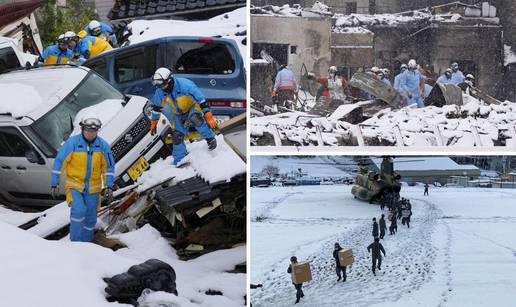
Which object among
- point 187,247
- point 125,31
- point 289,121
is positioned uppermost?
point 125,31

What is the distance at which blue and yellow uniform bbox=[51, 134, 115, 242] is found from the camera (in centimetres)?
289

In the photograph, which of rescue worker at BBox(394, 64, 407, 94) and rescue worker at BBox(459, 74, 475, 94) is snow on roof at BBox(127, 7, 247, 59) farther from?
rescue worker at BBox(459, 74, 475, 94)

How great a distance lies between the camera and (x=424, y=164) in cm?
303

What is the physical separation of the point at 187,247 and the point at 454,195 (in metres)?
1.19

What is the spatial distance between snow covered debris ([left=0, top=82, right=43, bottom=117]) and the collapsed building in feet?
3.01

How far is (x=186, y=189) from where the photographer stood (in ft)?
9.71

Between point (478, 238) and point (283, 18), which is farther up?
point (283, 18)

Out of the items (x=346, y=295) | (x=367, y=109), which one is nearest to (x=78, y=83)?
(x=367, y=109)

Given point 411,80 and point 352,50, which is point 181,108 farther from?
point 411,80

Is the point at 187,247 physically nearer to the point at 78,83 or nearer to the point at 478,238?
the point at 78,83

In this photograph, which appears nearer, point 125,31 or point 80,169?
point 80,169

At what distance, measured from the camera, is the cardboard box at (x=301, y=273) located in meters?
2.94

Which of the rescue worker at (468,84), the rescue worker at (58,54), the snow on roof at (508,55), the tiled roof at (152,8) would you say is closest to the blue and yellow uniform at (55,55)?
the rescue worker at (58,54)

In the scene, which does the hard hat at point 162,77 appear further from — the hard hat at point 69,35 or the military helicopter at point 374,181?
the military helicopter at point 374,181
